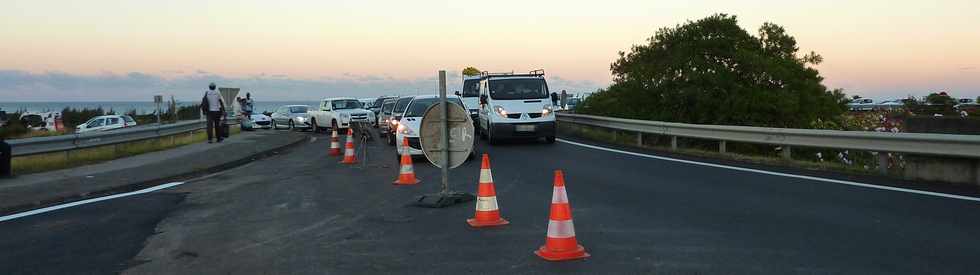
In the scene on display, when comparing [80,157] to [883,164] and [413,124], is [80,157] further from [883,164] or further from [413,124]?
[883,164]

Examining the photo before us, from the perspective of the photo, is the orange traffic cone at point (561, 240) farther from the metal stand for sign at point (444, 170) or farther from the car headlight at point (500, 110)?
the car headlight at point (500, 110)

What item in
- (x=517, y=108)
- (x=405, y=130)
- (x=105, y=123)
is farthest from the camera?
(x=105, y=123)

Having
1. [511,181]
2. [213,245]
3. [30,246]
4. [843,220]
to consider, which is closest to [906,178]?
[843,220]

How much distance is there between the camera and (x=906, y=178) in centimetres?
1035

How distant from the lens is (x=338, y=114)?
30.1 m

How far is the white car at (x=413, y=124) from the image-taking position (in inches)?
606

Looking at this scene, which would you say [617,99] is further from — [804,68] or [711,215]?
[711,215]

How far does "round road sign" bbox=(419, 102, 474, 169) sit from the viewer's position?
855cm

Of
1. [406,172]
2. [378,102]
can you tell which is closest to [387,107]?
[378,102]

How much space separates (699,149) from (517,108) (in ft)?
15.5

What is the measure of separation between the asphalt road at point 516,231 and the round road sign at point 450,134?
2.28 feet

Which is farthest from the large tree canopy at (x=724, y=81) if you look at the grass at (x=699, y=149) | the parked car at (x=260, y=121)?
the parked car at (x=260, y=121)

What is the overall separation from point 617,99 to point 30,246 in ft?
109

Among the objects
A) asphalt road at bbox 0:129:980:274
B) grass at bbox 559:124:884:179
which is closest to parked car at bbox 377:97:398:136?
grass at bbox 559:124:884:179
